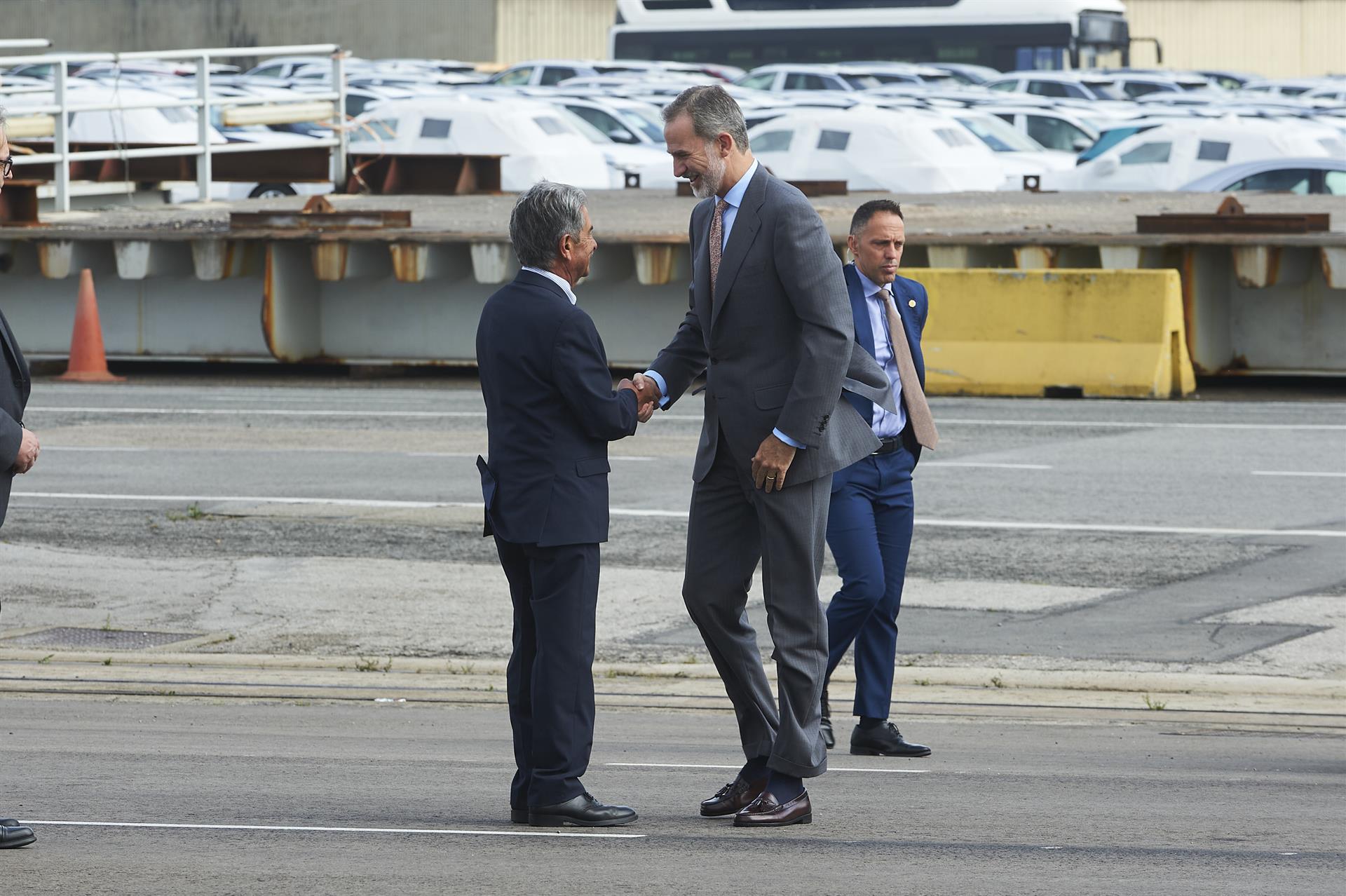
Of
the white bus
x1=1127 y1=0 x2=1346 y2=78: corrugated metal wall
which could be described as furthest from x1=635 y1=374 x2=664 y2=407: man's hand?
x1=1127 y1=0 x2=1346 y2=78: corrugated metal wall

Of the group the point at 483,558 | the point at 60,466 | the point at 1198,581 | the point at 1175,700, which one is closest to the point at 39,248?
the point at 60,466

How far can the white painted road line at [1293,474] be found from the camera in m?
14.0

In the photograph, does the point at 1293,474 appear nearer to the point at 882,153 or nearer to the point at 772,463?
the point at 772,463

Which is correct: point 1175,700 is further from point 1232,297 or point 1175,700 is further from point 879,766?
point 1232,297

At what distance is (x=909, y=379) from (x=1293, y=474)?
7.42 metres

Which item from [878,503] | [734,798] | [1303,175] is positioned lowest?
[734,798]

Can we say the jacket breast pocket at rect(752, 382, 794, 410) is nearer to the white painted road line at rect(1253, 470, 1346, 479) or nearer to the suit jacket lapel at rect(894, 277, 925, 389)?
the suit jacket lapel at rect(894, 277, 925, 389)

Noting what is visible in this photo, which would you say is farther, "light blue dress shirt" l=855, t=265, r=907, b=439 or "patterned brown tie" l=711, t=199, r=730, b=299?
"light blue dress shirt" l=855, t=265, r=907, b=439

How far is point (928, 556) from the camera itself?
1148cm

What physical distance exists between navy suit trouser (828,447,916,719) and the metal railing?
1375 centimetres

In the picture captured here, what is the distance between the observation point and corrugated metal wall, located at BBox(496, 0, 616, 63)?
72062mm

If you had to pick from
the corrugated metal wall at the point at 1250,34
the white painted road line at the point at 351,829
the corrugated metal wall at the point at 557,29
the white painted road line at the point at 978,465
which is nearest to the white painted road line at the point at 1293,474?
the white painted road line at the point at 978,465

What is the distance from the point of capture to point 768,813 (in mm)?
5961

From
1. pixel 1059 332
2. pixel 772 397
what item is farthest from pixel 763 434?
pixel 1059 332
